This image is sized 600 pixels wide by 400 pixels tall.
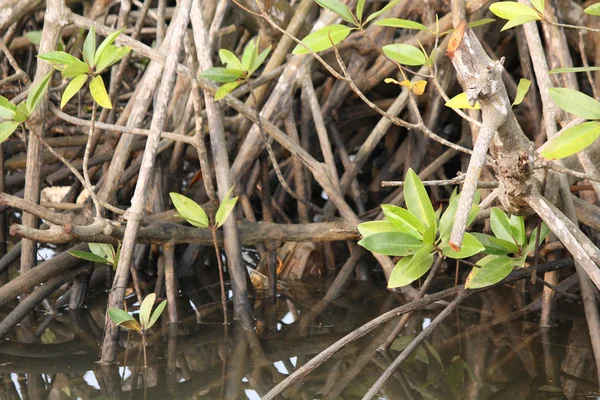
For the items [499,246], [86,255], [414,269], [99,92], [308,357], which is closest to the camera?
[414,269]

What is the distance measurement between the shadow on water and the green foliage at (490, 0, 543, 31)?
87 cm

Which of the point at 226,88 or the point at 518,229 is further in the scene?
the point at 226,88

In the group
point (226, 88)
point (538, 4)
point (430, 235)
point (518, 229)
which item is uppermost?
point (538, 4)

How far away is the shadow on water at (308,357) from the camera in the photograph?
187cm

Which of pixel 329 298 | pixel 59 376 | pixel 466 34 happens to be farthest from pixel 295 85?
pixel 466 34

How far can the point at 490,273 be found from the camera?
1.73m

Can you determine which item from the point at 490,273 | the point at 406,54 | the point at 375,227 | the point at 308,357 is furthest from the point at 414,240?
the point at 308,357

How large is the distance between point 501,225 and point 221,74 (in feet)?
2.85

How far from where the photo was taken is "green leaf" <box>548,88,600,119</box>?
1.42 meters

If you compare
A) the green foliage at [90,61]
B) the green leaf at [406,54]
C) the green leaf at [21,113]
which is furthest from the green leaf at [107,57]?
the green leaf at [406,54]

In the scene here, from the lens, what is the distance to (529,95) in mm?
3254

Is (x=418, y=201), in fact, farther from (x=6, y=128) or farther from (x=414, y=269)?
(x=6, y=128)

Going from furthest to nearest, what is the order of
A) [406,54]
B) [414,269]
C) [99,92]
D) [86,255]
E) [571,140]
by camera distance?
1. [86,255]
2. [99,92]
3. [406,54]
4. [414,269]
5. [571,140]

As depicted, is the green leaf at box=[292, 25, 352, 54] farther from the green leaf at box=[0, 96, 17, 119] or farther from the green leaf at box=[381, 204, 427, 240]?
the green leaf at box=[0, 96, 17, 119]
